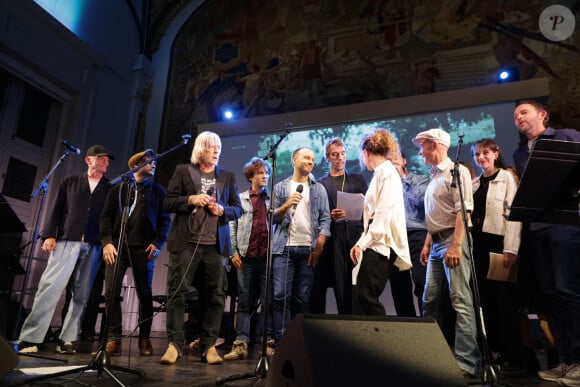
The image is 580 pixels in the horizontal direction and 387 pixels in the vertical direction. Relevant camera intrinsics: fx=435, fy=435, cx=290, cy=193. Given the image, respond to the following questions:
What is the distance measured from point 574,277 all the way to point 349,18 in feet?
A: 21.5

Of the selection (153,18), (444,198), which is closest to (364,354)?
(444,198)

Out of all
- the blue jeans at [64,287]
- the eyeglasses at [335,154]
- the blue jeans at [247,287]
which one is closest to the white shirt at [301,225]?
the blue jeans at [247,287]

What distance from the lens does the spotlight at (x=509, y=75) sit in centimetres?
655

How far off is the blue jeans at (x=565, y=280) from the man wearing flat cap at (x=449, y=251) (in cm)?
53

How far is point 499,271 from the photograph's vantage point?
2.96 metres

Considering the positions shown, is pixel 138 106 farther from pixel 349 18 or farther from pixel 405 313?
pixel 405 313

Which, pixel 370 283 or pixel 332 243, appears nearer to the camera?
pixel 370 283

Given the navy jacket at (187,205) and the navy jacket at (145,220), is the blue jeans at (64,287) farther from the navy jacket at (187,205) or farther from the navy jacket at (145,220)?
the navy jacket at (187,205)

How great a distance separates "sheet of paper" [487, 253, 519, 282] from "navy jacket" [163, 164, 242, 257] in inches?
74.6

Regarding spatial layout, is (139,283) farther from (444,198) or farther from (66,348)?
(444,198)

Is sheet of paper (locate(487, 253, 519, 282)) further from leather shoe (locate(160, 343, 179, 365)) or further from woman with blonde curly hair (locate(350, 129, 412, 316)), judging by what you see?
leather shoe (locate(160, 343, 179, 365))

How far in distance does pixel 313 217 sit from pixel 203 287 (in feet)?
3.70

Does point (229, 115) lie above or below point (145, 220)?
above

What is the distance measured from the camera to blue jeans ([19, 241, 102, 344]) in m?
3.70
